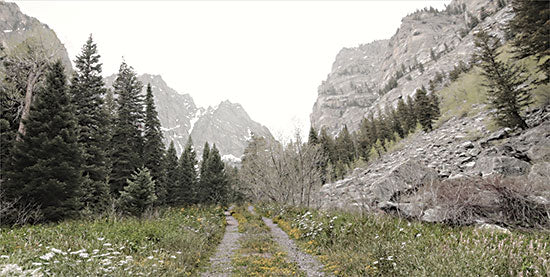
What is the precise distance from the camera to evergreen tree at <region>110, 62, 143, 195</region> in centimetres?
2453

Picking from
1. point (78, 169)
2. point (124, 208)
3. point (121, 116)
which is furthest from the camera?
point (121, 116)

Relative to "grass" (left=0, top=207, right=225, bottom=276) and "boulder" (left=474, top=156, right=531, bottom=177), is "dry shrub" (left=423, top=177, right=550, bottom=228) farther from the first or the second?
"grass" (left=0, top=207, right=225, bottom=276)

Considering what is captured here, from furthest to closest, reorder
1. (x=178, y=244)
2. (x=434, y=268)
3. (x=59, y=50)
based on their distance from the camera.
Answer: (x=59, y=50) < (x=178, y=244) < (x=434, y=268)

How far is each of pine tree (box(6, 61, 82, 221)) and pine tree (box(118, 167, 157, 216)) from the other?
263 cm

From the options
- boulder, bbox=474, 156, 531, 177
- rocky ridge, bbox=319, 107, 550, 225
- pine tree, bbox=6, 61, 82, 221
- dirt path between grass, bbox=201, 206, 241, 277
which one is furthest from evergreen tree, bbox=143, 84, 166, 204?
boulder, bbox=474, 156, 531, 177

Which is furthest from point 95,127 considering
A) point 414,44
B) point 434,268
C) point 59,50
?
point 414,44

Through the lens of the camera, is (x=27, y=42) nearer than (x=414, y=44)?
Yes

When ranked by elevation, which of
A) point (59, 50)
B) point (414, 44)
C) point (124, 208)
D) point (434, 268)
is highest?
point (414, 44)

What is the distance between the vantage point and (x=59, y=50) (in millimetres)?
18688

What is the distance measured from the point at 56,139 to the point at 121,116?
12991mm

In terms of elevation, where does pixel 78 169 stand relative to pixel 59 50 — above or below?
below

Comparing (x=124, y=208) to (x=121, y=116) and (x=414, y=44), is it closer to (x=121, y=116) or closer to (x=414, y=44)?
(x=121, y=116)

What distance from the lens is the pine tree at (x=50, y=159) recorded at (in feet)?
43.1

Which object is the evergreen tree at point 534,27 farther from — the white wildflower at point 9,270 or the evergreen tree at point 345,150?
the evergreen tree at point 345,150
